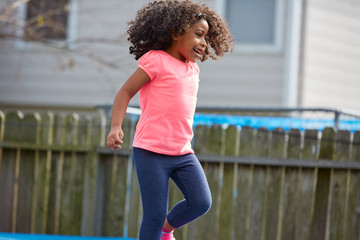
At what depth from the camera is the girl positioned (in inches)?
113

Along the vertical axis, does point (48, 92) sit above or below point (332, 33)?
below

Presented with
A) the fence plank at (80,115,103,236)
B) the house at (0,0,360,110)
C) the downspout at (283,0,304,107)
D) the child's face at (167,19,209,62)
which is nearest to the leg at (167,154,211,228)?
the child's face at (167,19,209,62)

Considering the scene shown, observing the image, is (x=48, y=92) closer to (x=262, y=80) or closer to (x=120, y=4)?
(x=120, y=4)

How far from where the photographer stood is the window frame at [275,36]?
27.0 feet

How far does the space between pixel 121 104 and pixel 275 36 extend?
5.87 metres

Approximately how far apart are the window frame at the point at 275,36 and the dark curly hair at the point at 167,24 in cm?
527

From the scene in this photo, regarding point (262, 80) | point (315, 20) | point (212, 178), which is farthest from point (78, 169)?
point (315, 20)

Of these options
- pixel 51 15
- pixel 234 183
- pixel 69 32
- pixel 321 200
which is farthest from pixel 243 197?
pixel 51 15

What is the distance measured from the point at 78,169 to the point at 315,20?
4660 millimetres

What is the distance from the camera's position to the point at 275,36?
8.30 metres

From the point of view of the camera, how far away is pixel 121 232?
5141 millimetres

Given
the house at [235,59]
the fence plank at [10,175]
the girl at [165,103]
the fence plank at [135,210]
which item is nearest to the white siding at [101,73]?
the house at [235,59]

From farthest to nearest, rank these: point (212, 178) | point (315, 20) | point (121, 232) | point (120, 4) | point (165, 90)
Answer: point (120, 4)
point (315, 20)
point (121, 232)
point (212, 178)
point (165, 90)

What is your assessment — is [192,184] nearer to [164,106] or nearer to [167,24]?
[164,106]
